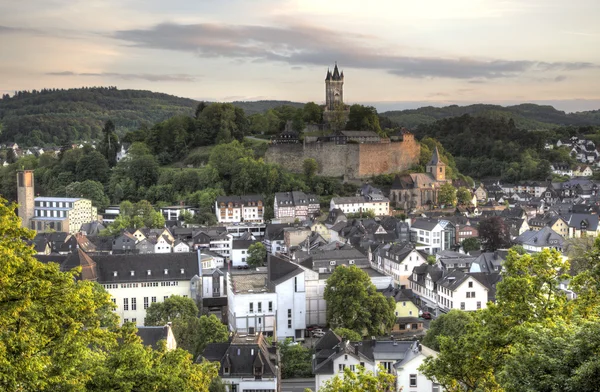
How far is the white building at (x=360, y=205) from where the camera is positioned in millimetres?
78125

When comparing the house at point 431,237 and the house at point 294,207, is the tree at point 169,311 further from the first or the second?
the house at point 294,207

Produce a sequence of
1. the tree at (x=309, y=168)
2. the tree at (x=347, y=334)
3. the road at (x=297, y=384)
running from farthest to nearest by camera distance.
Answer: the tree at (x=309, y=168) < the tree at (x=347, y=334) < the road at (x=297, y=384)

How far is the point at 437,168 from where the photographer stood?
88312mm

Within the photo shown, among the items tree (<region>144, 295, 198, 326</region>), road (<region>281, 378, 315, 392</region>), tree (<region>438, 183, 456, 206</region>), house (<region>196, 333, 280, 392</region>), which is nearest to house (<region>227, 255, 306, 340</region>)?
tree (<region>144, 295, 198, 326</region>)

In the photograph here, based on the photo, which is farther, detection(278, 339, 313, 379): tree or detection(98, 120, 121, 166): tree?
detection(98, 120, 121, 166): tree

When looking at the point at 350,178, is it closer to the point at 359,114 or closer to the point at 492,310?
the point at 359,114

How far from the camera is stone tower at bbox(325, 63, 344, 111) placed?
101 m

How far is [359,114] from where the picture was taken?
95.8 meters

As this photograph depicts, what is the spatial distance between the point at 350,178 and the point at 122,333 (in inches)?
2846

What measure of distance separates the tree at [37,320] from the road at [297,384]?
18725mm

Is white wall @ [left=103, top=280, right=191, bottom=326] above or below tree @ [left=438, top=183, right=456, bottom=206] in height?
below

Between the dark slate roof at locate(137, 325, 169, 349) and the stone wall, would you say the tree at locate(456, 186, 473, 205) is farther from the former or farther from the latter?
the dark slate roof at locate(137, 325, 169, 349)

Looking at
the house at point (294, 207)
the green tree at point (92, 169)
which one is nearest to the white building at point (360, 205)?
the house at point (294, 207)

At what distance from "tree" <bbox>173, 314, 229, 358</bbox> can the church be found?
2046 inches
